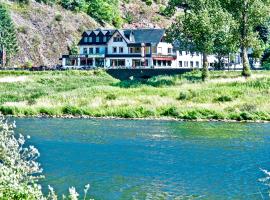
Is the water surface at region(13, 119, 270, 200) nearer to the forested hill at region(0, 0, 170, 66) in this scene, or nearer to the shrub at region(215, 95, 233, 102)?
the shrub at region(215, 95, 233, 102)

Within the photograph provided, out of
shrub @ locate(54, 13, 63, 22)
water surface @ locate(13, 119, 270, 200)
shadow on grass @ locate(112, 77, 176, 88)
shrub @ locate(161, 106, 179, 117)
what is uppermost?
shrub @ locate(54, 13, 63, 22)

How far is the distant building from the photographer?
397 ft

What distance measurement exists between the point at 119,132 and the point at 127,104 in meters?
16.6

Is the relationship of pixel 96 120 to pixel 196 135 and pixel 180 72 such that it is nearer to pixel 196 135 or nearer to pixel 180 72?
pixel 196 135

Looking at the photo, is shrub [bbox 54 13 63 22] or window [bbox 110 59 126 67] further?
shrub [bbox 54 13 63 22]

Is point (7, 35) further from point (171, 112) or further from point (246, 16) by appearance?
point (171, 112)

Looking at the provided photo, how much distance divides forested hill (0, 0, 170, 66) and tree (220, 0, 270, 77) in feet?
195

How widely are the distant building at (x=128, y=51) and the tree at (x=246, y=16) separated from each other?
127ft

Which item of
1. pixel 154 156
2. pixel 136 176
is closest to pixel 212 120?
pixel 154 156

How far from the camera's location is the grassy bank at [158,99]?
6219 cm

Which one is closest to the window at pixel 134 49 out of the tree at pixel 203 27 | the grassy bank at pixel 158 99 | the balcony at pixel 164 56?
the balcony at pixel 164 56

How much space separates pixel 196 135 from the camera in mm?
48188

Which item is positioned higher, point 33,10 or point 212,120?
point 33,10

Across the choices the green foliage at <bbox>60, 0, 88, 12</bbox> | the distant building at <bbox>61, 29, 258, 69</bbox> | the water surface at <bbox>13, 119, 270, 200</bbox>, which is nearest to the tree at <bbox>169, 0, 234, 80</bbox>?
the water surface at <bbox>13, 119, 270, 200</bbox>
